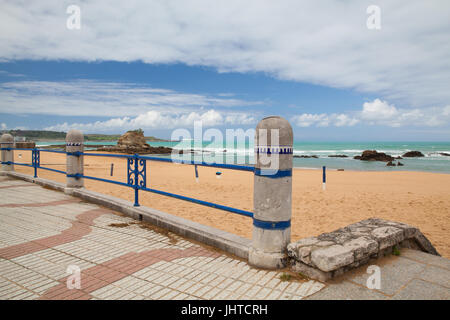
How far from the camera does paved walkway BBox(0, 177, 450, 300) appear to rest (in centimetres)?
284

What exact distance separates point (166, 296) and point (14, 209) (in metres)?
5.08

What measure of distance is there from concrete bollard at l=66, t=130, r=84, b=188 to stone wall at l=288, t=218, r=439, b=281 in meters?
6.32

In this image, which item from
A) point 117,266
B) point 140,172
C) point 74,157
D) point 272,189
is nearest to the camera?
point 272,189

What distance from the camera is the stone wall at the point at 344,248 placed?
3029mm

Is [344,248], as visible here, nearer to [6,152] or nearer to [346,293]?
[346,293]

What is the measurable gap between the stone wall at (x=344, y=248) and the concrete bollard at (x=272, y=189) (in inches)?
8.0

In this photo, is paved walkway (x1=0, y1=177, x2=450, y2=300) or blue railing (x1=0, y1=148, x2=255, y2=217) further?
blue railing (x1=0, y1=148, x2=255, y2=217)

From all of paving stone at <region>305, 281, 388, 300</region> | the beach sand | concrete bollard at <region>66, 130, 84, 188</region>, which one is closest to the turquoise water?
the beach sand

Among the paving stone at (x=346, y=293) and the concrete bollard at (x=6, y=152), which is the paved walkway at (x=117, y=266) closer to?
the paving stone at (x=346, y=293)

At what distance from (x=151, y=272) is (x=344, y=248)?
216 centimetres

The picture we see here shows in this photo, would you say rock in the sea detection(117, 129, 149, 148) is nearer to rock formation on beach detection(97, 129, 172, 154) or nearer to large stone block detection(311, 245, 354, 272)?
rock formation on beach detection(97, 129, 172, 154)

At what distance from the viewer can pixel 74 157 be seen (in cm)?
764

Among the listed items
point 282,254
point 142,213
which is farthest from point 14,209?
point 282,254

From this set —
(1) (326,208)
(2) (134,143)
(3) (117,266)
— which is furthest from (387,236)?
(2) (134,143)
